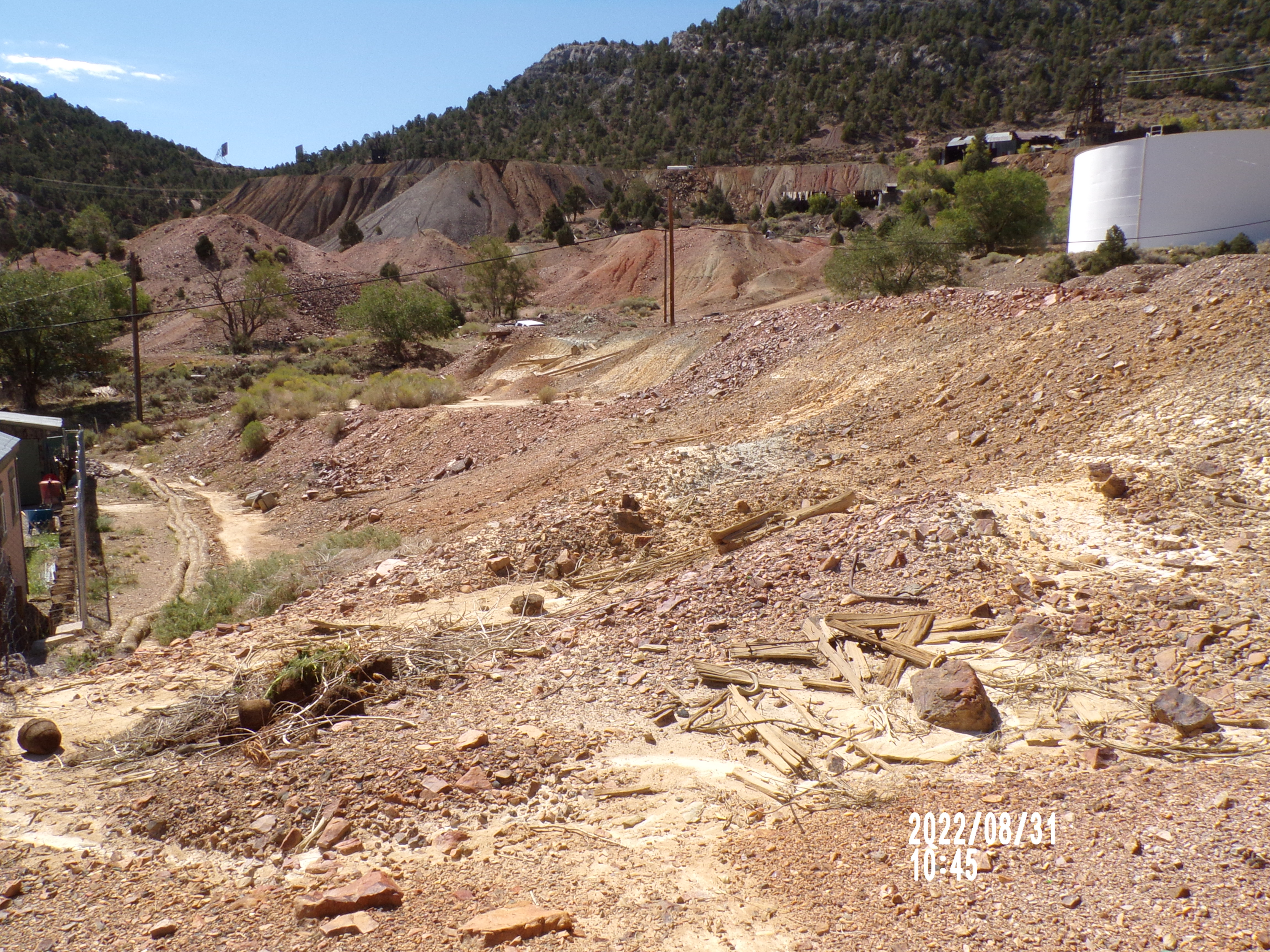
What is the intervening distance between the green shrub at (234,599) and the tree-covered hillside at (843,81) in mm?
87671

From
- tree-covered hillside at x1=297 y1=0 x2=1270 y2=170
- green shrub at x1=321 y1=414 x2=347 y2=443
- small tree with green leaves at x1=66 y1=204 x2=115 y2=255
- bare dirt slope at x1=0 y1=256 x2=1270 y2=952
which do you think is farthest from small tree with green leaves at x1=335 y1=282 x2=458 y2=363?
tree-covered hillside at x1=297 y1=0 x2=1270 y2=170

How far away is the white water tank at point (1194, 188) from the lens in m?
37.9

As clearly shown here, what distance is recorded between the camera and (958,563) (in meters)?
8.72

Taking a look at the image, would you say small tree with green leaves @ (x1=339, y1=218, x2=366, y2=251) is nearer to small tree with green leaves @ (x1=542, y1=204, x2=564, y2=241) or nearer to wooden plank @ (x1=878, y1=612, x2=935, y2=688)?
small tree with green leaves @ (x1=542, y1=204, x2=564, y2=241)

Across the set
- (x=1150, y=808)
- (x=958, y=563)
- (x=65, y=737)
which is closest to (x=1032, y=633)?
(x=958, y=563)

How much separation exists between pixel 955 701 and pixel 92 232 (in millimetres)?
80397

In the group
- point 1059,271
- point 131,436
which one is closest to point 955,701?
point 131,436

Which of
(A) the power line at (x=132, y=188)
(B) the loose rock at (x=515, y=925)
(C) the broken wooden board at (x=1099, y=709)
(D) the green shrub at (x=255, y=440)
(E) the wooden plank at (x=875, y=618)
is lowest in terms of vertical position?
(D) the green shrub at (x=255, y=440)

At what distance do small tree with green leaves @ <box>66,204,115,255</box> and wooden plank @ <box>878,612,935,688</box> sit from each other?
76713 millimetres

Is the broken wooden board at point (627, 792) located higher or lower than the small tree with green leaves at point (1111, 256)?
lower

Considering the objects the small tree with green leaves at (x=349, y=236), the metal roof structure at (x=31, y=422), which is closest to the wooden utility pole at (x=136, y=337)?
the metal roof structure at (x=31, y=422)

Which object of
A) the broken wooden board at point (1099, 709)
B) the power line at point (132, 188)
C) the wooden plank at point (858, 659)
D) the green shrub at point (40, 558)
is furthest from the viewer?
the power line at point (132, 188)

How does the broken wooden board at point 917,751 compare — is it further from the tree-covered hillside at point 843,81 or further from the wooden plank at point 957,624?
the tree-covered hillside at point 843,81

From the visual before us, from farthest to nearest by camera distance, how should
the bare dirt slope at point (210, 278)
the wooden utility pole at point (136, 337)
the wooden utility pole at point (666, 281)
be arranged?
the bare dirt slope at point (210, 278), the wooden utility pole at point (666, 281), the wooden utility pole at point (136, 337)
